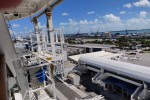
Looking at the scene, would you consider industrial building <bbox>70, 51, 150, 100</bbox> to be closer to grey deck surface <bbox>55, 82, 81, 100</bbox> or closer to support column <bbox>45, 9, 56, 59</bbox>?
grey deck surface <bbox>55, 82, 81, 100</bbox>

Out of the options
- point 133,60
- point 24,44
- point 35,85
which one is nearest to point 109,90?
point 24,44

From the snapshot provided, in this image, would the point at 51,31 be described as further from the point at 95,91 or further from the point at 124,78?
the point at 95,91

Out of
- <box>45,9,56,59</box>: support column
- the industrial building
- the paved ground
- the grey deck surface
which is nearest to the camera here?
<box>45,9,56,59</box>: support column

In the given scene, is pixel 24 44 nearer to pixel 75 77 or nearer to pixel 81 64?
pixel 75 77

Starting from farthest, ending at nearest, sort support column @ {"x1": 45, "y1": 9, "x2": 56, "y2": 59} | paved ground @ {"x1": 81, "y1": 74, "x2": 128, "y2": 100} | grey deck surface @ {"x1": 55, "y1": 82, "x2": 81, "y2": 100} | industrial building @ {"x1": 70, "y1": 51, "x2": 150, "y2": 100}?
grey deck surface @ {"x1": 55, "y1": 82, "x2": 81, "y2": 100} < paved ground @ {"x1": 81, "y1": 74, "x2": 128, "y2": 100} < industrial building @ {"x1": 70, "y1": 51, "x2": 150, "y2": 100} < support column @ {"x1": 45, "y1": 9, "x2": 56, "y2": 59}

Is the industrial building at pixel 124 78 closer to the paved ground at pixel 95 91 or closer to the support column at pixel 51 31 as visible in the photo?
A: the paved ground at pixel 95 91

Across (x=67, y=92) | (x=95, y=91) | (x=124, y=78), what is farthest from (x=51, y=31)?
(x=95, y=91)

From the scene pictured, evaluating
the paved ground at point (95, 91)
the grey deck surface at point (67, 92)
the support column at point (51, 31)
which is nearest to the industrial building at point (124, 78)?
the paved ground at point (95, 91)

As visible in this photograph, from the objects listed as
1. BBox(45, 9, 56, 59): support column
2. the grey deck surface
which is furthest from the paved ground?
BBox(45, 9, 56, 59): support column
